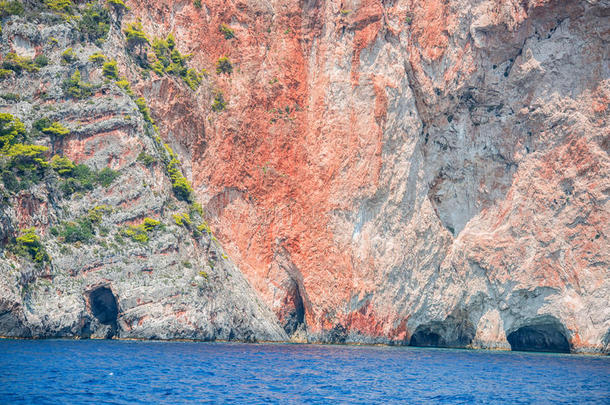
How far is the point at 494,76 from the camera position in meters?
55.5

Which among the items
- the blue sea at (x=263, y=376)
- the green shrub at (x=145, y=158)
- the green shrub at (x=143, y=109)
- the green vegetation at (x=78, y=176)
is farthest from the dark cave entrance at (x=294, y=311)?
the green shrub at (x=143, y=109)

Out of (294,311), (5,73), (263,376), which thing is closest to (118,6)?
(5,73)

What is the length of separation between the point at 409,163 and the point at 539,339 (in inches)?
830

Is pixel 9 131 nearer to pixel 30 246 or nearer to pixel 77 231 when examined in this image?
pixel 77 231

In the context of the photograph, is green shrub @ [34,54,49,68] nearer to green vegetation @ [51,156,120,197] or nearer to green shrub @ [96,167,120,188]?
green vegetation @ [51,156,120,197]

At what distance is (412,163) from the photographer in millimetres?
56094

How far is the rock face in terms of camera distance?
53.7 meters

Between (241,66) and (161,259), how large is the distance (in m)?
Result: 21.1

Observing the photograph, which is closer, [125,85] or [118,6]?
[125,85]

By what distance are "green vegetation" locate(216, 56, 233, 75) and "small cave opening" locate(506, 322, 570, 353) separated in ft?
113

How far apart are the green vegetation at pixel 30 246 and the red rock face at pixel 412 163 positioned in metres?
16.6

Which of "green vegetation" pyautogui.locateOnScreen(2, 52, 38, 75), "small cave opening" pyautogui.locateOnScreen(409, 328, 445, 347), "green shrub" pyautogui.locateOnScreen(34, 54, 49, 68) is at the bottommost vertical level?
"small cave opening" pyautogui.locateOnScreen(409, 328, 445, 347)

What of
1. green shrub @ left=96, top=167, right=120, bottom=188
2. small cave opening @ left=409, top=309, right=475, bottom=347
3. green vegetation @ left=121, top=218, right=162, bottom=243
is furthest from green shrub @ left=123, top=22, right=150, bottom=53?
small cave opening @ left=409, top=309, right=475, bottom=347

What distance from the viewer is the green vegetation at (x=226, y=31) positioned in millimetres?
59344
